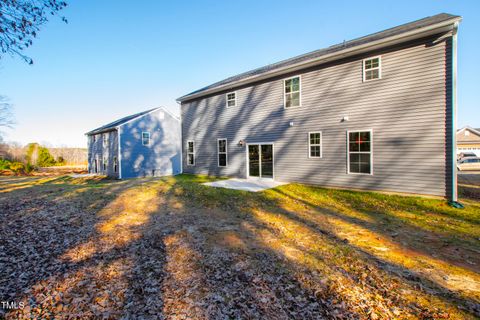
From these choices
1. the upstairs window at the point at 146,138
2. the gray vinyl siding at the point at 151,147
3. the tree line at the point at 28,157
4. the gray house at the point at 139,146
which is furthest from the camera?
the tree line at the point at 28,157

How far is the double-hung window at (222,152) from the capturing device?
556 inches

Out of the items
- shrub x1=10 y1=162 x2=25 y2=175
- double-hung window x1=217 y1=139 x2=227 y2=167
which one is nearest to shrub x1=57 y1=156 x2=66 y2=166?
shrub x1=10 y1=162 x2=25 y2=175

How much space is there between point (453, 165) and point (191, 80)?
65.2ft

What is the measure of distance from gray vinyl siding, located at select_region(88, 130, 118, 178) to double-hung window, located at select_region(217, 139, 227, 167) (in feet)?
38.9

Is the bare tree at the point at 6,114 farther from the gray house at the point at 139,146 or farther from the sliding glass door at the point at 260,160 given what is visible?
the sliding glass door at the point at 260,160

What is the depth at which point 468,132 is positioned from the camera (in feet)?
101

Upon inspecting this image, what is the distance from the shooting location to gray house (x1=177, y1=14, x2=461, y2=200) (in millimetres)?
7668

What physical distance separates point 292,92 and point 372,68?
3.59m

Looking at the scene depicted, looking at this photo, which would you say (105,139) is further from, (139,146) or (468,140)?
(468,140)

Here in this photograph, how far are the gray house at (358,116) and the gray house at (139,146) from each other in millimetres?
10743

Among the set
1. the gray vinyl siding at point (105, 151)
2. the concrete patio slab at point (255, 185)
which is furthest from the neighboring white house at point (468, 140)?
the gray vinyl siding at point (105, 151)

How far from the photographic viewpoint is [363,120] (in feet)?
30.1

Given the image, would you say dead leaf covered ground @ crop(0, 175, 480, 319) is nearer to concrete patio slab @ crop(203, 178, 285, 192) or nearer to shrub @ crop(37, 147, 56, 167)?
concrete patio slab @ crop(203, 178, 285, 192)

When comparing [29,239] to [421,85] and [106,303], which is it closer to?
[106,303]
